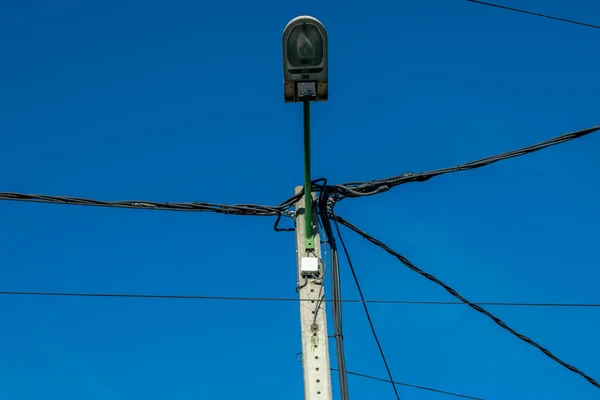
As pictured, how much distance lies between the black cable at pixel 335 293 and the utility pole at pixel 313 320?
0.15 meters

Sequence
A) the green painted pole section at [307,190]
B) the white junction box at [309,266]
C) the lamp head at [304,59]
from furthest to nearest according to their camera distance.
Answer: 1. the white junction box at [309,266]
2. the green painted pole section at [307,190]
3. the lamp head at [304,59]

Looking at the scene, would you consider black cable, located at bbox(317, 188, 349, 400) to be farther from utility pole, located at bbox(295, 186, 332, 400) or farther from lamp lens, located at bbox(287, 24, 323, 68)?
lamp lens, located at bbox(287, 24, 323, 68)

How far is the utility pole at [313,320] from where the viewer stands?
4246mm

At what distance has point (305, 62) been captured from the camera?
13.3 ft

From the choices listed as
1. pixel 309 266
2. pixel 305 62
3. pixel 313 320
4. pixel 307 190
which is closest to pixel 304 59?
pixel 305 62

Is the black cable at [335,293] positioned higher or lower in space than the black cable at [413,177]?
lower

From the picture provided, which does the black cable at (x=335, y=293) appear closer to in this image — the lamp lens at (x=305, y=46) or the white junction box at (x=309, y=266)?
the white junction box at (x=309, y=266)

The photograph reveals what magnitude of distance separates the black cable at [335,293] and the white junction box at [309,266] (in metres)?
0.25

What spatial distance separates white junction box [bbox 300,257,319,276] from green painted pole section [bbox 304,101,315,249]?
0.13 meters

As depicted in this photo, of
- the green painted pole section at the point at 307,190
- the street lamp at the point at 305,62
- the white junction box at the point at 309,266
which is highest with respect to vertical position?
the street lamp at the point at 305,62

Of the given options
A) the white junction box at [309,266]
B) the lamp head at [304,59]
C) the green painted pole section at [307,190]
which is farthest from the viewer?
the white junction box at [309,266]

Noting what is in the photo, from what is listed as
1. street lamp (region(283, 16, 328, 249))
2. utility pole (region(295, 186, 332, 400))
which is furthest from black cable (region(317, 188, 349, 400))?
street lamp (region(283, 16, 328, 249))

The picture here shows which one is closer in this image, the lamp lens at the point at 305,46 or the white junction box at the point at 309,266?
the lamp lens at the point at 305,46

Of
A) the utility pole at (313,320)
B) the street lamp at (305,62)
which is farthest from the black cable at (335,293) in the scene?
the street lamp at (305,62)
